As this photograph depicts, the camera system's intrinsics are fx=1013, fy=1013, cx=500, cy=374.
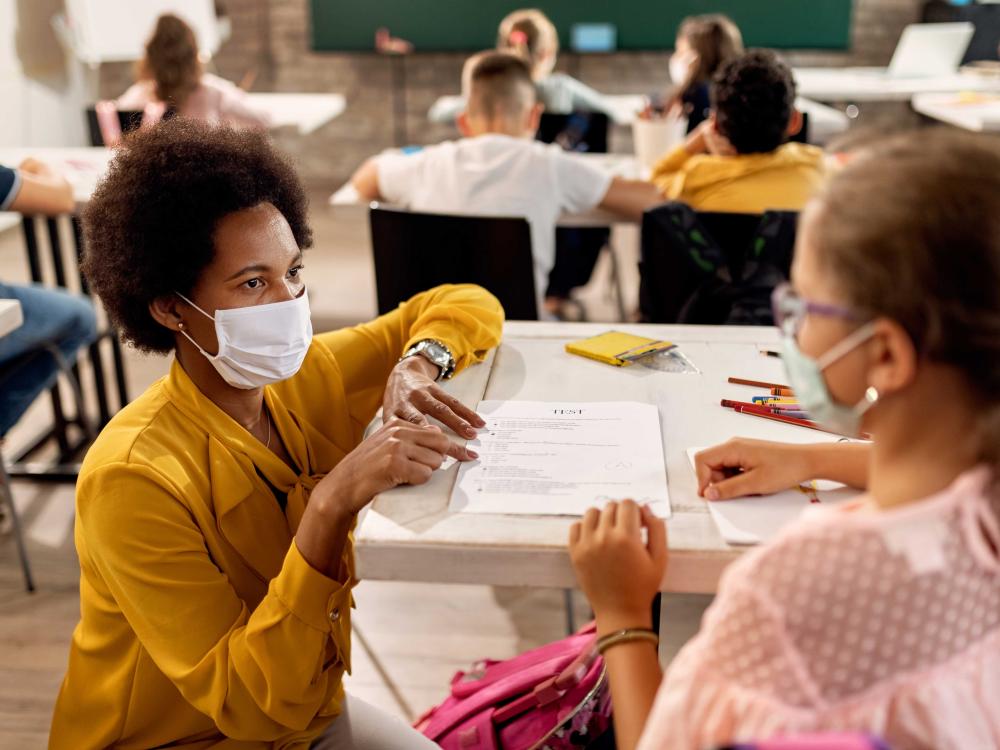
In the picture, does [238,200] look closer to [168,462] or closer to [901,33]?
[168,462]

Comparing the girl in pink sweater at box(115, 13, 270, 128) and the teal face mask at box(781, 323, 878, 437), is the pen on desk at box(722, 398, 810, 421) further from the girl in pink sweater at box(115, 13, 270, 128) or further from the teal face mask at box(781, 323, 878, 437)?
the girl in pink sweater at box(115, 13, 270, 128)

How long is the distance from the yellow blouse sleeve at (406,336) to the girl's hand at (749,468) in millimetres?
445

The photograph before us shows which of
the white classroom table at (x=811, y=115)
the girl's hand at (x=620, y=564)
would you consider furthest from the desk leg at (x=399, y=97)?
the girl's hand at (x=620, y=564)

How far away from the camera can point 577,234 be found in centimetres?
405

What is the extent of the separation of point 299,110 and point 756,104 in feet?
8.68

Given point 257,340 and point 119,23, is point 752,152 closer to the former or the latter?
point 257,340

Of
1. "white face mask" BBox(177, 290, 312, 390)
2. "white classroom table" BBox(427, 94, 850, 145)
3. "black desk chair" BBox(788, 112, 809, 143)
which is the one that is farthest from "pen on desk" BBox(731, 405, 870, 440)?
"white classroom table" BBox(427, 94, 850, 145)

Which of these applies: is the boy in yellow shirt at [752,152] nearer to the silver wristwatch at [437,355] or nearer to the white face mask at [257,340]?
the silver wristwatch at [437,355]

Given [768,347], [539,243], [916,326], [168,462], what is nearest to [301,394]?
[168,462]

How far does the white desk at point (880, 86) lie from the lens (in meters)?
5.05

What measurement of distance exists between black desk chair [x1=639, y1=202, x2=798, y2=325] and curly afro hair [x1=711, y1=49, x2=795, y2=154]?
32 centimetres

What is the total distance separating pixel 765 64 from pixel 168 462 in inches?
76.8

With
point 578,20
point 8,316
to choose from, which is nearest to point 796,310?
point 8,316

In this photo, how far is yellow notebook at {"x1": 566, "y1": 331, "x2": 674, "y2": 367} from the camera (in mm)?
1419
